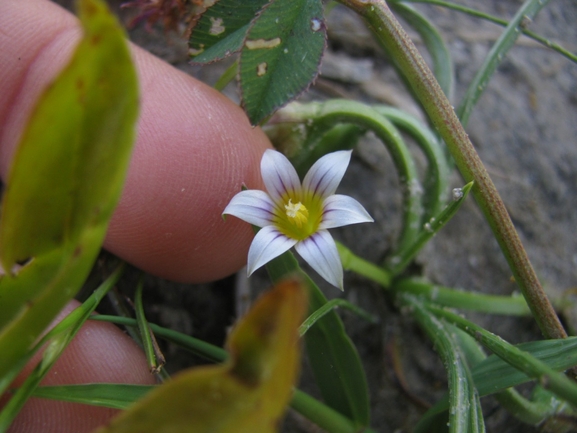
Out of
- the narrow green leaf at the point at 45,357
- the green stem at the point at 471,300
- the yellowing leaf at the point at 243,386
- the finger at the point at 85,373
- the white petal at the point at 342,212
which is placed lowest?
the finger at the point at 85,373

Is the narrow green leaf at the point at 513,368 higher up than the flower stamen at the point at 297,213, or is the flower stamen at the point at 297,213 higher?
the flower stamen at the point at 297,213

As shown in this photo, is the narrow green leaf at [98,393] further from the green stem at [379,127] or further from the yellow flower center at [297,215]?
the green stem at [379,127]

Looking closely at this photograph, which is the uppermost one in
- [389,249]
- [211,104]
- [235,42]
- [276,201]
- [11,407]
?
[235,42]

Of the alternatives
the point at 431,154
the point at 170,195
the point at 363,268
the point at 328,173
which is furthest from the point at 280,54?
the point at 363,268

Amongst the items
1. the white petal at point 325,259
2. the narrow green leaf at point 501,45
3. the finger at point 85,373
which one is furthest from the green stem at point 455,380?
the finger at point 85,373

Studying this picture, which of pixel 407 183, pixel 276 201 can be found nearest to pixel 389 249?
pixel 407 183

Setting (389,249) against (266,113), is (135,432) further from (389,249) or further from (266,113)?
(389,249)

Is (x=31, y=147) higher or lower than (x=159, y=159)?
higher
